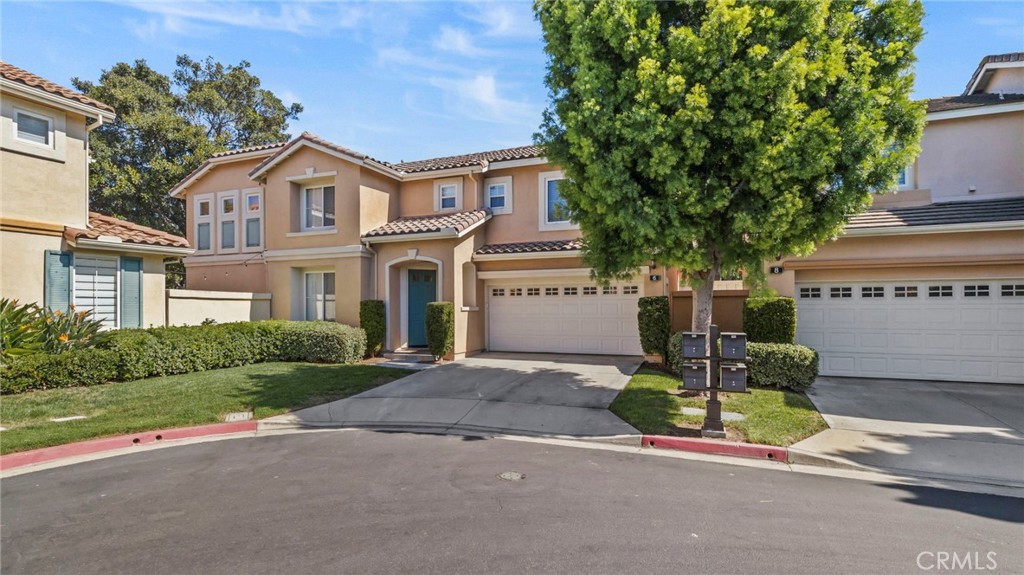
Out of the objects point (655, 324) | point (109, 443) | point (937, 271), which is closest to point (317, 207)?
point (109, 443)

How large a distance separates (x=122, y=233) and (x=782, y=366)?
1610 cm

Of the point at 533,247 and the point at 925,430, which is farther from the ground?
the point at 533,247

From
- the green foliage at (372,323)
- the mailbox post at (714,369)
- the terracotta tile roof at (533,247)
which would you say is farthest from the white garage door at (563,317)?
the mailbox post at (714,369)

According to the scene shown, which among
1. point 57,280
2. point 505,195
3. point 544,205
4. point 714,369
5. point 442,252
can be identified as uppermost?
point 505,195

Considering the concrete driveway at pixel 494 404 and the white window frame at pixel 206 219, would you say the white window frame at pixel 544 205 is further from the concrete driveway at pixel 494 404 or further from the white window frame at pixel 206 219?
the white window frame at pixel 206 219

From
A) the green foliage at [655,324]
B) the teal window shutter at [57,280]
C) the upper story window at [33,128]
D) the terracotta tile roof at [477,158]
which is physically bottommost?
the green foliage at [655,324]

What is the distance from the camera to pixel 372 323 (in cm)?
1459

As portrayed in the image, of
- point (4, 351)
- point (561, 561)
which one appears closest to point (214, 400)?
point (4, 351)

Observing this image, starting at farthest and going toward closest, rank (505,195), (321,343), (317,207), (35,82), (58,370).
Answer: (317,207) < (505,195) < (321,343) < (35,82) < (58,370)

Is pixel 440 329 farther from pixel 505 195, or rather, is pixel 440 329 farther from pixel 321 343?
pixel 505 195

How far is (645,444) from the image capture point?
7.20m

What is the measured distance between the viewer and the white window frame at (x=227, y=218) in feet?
62.2

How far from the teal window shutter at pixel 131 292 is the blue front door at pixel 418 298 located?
719 centimetres

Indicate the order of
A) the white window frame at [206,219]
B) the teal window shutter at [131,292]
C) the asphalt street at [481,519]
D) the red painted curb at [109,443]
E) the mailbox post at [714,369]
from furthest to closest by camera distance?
the white window frame at [206,219]
the teal window shutter at [131,292]
the mailbox post at [714,369]
the red painted curb at [109,443]
the asphalt street at [481,519]
